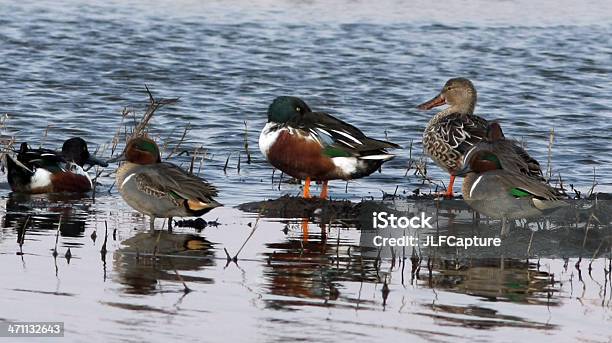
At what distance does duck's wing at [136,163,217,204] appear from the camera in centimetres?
872

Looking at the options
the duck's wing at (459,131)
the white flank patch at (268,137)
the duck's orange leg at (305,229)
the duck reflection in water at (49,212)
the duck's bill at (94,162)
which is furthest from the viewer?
the duck's bill at (94,162)

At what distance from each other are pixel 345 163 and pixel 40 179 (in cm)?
240

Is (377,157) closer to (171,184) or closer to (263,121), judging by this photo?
(171,184)

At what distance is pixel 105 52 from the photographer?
1919 centimetres

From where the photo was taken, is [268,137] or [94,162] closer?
[268,137]

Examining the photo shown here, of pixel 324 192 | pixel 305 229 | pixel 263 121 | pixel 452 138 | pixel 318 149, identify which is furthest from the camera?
pixel 263 121

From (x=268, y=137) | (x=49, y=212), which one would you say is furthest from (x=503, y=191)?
(x=49, y=212)

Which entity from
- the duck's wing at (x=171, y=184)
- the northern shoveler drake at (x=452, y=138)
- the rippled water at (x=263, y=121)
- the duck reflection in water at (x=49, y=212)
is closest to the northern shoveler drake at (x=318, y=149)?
the northern shoveler drake at (x=452, y=138)

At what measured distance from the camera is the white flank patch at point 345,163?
33.3ft

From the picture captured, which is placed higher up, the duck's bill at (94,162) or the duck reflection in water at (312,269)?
the duck's bill at (94,162)

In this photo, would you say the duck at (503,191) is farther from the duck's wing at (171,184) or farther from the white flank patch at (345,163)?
the duck's wing at (171,184)

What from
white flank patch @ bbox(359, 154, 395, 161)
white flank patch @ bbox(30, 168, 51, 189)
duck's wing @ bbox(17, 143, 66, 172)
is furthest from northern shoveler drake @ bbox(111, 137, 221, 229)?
duck's wing @ bbox(17, 143, 66, 172)

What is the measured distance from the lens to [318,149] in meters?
10.1

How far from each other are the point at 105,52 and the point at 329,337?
1377 centimetres
